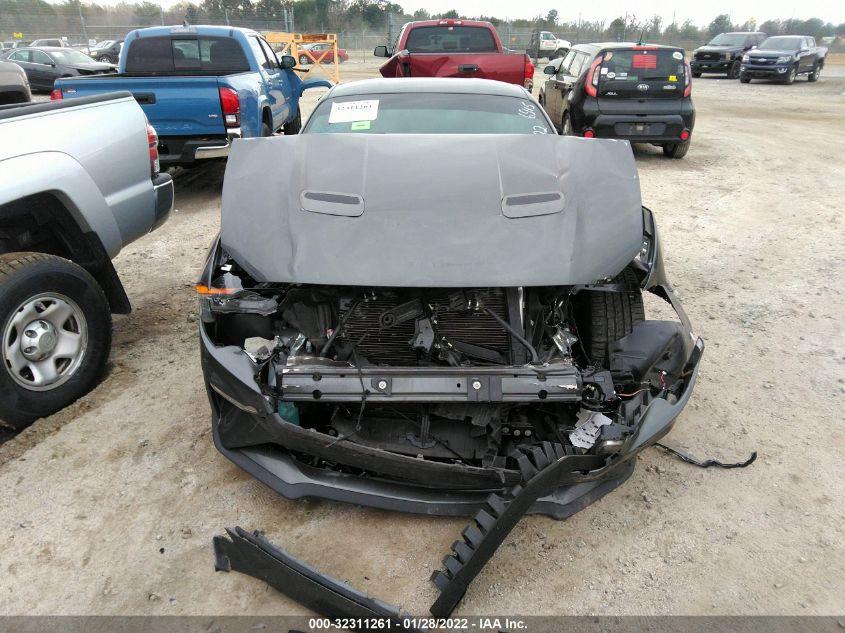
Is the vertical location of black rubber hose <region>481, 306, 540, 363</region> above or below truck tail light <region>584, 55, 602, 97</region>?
below

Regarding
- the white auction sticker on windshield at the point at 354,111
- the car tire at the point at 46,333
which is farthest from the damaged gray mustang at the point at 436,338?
the car tire at the point at 46,333

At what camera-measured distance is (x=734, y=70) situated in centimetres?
2483

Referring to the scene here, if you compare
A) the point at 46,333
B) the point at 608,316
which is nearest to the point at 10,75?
the point at 46,333

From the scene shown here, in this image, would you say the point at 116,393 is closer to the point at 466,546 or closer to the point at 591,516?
the point at 466,546

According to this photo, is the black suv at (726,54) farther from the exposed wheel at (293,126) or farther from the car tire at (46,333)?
the car tire at (46,333)

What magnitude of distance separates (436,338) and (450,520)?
2.63ft

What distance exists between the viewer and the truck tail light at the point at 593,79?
8992 millimetres

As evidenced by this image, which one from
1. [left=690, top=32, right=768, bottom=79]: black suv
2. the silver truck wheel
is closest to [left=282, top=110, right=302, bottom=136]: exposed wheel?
the silver truck wheel

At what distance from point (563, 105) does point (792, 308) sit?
656 centimetres

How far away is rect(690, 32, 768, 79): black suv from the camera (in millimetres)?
24422

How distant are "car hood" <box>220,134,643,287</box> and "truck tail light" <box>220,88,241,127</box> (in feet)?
13.0

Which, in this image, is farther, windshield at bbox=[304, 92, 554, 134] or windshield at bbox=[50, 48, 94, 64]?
windshield at bbox=[50, 48, 94, 64]

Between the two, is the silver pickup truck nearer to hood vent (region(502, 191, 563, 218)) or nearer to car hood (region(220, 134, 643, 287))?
car hood (region(220, 134, 643, 287))

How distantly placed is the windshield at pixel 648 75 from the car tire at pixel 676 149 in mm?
752
